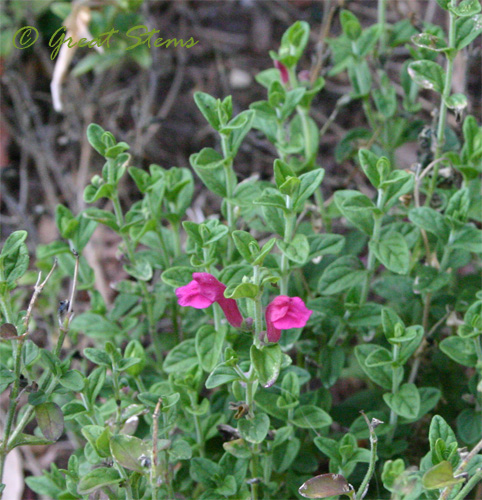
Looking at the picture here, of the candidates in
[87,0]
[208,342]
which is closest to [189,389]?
[208,342]

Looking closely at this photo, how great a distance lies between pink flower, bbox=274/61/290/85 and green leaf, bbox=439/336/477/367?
94cm

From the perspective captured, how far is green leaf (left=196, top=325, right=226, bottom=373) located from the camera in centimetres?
164

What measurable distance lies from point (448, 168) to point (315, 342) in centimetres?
65

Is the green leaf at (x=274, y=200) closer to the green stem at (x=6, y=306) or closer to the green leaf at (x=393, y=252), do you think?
the green leaf at (x=393, y=252)

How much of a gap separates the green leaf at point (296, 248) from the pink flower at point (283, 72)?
0.68 meters

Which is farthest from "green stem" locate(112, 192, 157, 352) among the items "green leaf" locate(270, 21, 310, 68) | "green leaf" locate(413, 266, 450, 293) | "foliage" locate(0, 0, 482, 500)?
"green leaf" locate(413, 266, 450, 293)

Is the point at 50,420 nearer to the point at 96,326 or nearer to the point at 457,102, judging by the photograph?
the point at 96,326

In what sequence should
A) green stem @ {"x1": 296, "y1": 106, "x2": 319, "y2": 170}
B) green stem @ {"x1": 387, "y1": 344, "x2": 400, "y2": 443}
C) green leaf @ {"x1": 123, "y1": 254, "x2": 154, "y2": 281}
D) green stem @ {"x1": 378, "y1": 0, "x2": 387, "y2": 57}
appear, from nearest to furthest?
green stem @ {"x1": 387, "y1": 344, "x2": 400, "y2": 443}, green leaf @ {"x1": 123, "y1": 254, "x2": 154, "y2": 281}, green stem @ {"x1": 296, "y1": 106, "x2": 319, "y2": 170}, green stem @ {"x1": 378, "y1": 0, "x2": 387, "y2": 57}

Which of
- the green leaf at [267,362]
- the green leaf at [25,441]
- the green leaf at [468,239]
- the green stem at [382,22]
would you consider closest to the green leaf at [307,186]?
the green leaf at [267,362]

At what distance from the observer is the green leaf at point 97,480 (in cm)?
140

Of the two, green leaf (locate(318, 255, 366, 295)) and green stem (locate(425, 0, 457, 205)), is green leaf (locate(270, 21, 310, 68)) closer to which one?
green stem (locate(425, 0, 457, 205))

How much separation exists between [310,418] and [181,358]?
0.38 metres

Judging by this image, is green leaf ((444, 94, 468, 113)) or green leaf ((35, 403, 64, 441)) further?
green leaf ((444, 94, 468, 113))

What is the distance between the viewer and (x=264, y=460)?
Result: 1718 mm
